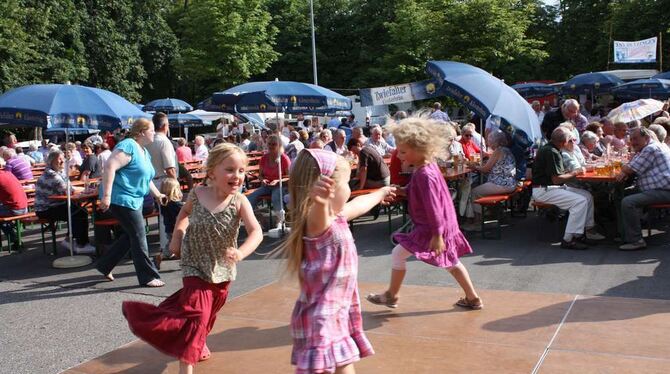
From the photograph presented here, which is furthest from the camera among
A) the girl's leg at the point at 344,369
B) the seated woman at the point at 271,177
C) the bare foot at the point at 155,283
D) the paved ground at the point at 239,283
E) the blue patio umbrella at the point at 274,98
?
the blue patio umbrella at the point at 274,98

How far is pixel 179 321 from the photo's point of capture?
4.32m

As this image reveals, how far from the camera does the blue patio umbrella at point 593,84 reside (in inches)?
850

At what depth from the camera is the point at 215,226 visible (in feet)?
14.7

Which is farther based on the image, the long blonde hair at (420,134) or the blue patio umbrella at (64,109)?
the blue patio umbrella at (64,109)

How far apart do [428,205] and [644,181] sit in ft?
13.3

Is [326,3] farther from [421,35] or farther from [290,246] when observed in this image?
[290,246]

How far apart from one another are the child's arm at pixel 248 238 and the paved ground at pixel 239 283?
173cm

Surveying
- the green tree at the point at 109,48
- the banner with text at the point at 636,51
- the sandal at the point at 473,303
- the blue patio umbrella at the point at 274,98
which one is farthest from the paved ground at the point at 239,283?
the green tree at the point at 109,48

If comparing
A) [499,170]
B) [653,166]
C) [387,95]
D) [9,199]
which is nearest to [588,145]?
[499,170]

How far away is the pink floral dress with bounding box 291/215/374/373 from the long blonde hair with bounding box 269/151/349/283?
0.04 meters

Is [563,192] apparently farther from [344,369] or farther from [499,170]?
[344,369]

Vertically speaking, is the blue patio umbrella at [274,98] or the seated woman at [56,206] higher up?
the blue patio umbrella at [274,98]

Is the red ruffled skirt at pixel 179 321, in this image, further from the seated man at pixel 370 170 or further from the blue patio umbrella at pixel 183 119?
the blue patio umbrella at pixel 183 119

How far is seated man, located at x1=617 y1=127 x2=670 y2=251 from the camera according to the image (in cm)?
790
